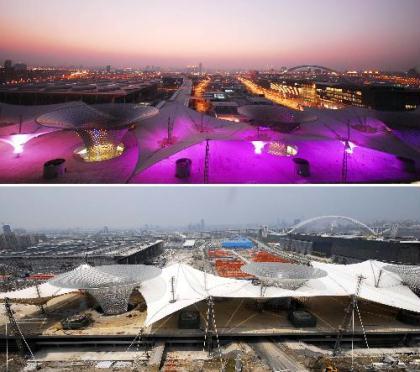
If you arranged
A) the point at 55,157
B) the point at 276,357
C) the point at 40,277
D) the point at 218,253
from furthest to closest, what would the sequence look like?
the point at 218,253
the point at 40,277
the point at 276,357
the point at 55,157

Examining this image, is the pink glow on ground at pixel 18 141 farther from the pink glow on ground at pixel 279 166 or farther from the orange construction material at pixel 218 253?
the orange construction material at pixel 218 253

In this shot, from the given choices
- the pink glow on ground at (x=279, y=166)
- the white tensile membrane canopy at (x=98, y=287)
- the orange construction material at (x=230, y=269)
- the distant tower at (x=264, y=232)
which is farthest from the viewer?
the distant tower at (x=264, y=232)

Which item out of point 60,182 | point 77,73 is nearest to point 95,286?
point 60,182

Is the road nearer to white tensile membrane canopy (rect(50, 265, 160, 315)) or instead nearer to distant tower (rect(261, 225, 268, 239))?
white tensile membrane canopy (rect(50, 265, 160, 315))

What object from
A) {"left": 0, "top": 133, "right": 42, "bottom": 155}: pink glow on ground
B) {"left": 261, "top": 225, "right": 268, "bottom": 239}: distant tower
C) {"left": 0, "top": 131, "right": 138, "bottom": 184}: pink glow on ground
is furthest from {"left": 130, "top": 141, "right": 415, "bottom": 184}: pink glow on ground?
{"left": 261, "top": 225, "right": 268, "bottom": 239}: distant tower

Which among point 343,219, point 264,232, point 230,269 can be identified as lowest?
point 264,232

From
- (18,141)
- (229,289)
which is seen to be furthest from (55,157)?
(229,289)

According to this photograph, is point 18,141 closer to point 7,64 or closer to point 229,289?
point 7,64

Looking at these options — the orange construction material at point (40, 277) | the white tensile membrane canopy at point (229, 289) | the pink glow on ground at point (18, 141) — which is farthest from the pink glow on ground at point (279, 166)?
the orange construction material at point (40, 277)

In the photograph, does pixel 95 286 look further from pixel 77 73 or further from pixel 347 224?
pixel 347 224
